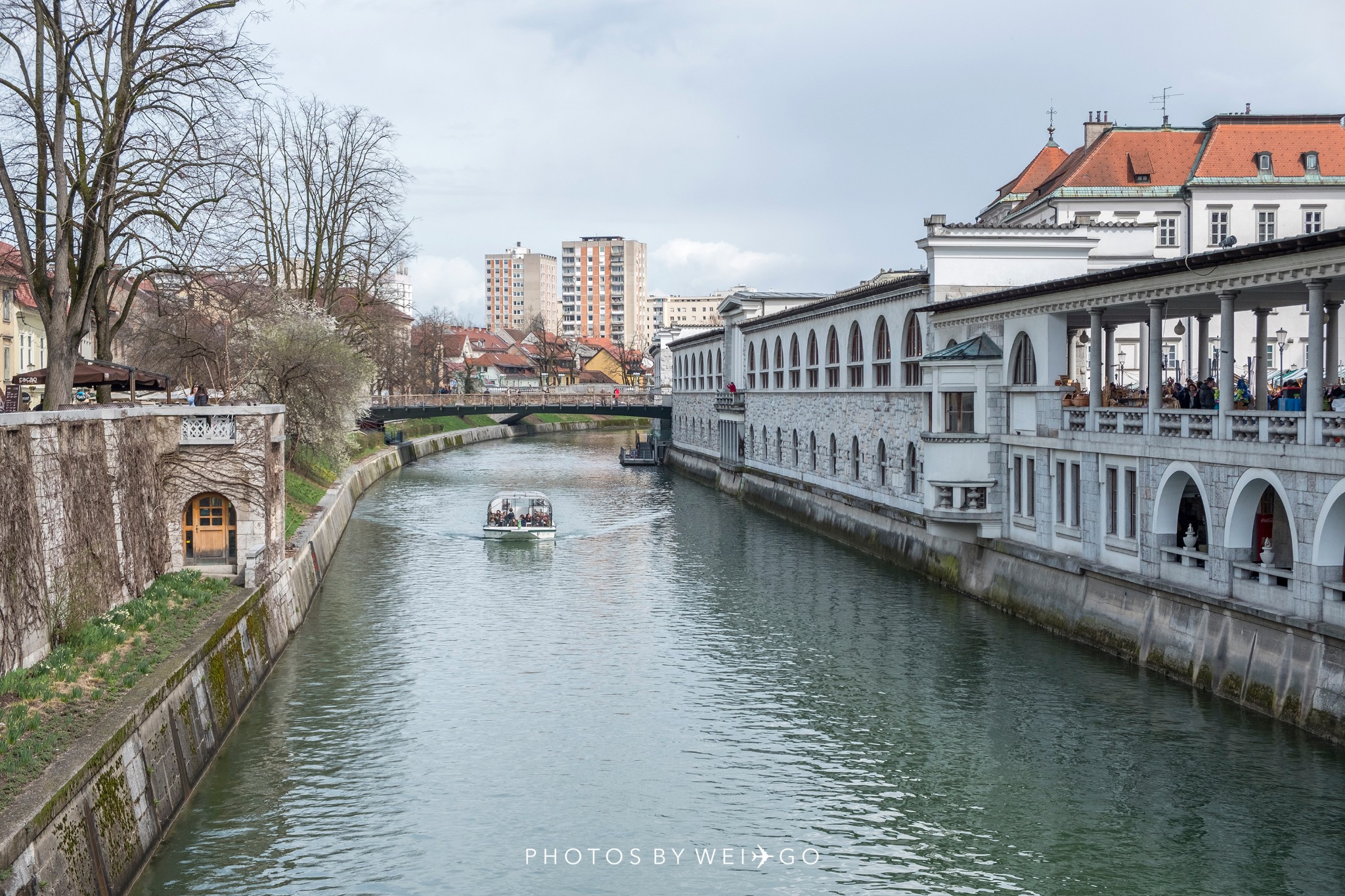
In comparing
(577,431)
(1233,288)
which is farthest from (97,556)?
(577,431)

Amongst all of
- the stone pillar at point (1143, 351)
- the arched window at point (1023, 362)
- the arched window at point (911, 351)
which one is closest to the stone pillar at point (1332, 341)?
the arched window at point (1023, 362)

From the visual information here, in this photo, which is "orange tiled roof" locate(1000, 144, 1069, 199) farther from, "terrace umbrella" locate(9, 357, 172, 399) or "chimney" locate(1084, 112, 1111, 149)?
"terrace umbrella" locate(9, 357, 172, 399)

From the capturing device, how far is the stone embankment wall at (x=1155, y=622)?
66.1 ft

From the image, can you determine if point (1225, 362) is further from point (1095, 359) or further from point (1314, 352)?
point (1095, 359)

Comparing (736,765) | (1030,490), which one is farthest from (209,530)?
(1030,490)

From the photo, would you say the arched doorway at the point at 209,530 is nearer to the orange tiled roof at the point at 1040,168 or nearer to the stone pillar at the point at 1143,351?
the stone pillar at the point at 1143,351

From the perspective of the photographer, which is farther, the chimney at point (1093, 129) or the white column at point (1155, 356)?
the chimney at point (1093, 129)

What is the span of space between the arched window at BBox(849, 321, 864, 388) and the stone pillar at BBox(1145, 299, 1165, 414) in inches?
824

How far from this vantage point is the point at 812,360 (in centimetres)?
5559

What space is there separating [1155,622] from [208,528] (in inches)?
766

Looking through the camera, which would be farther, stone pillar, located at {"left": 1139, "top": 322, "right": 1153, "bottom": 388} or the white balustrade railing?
stone pillar, located at {"left": 1139, "top": 322, "right": 1153, "bottom": 388}

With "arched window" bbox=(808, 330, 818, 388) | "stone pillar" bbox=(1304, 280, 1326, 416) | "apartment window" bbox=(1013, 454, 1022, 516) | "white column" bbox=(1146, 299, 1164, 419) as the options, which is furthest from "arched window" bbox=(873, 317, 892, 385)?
"stone pillar" bbox=(1304, 280, 1326, 416)

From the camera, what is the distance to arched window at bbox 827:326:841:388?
51.2m

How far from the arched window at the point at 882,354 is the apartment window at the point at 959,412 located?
312 inches
